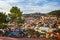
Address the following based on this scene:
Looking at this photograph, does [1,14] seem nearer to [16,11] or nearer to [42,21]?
[16,11]

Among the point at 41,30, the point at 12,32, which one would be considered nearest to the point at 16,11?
the point at 12,32

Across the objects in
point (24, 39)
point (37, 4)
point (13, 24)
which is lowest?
point (24, 39)

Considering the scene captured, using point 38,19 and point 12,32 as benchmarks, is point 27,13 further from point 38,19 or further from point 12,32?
point 12,32

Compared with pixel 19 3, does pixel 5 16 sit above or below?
below

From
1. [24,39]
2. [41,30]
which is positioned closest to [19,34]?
[24,39]

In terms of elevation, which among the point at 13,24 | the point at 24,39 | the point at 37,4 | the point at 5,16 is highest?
the point at 37,4

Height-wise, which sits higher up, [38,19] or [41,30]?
[38,19]

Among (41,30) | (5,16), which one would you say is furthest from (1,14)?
(41,30)

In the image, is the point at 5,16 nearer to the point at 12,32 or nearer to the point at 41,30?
the point at 12,32
